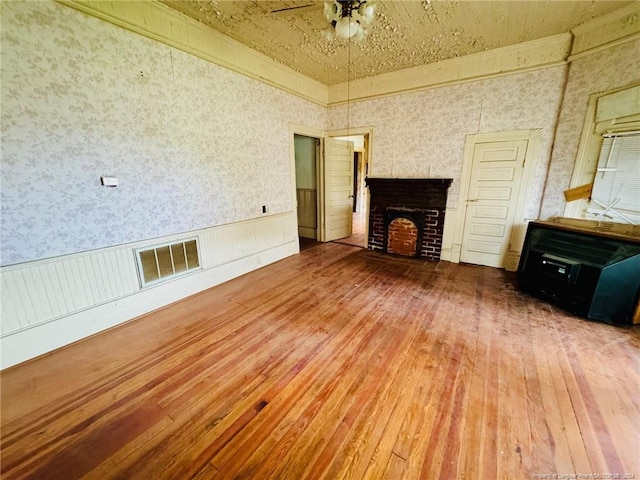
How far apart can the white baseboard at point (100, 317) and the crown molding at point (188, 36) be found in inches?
97.7

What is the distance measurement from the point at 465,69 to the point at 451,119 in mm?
644

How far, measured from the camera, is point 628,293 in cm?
232

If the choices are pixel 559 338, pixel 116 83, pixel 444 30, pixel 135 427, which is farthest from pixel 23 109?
pixel 559 338

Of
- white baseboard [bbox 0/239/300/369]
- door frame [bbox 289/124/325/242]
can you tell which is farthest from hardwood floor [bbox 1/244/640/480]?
door frame [bbox 289/124/325/242]

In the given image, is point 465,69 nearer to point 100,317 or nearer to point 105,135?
point 105,135

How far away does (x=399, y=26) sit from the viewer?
2787 mm

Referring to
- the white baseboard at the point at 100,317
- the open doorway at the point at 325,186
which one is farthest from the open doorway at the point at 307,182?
the white baseboard at the point at 100,317

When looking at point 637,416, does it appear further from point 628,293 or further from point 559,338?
point 628,293

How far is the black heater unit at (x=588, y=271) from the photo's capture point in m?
2.30

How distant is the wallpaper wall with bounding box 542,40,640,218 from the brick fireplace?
49.2 inches

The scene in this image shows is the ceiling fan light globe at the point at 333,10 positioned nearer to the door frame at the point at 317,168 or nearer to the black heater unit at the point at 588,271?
the door frame at the point at 317,168

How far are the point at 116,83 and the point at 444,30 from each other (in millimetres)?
3474

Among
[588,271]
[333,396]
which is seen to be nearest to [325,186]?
[588,271]

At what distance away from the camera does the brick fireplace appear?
13.4 ft
